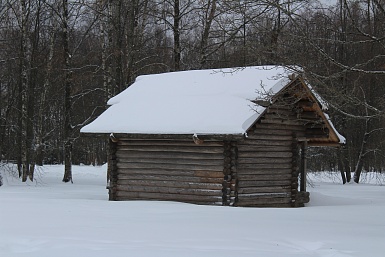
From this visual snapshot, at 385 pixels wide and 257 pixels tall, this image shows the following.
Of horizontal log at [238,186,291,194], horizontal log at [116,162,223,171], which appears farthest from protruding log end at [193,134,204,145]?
horizontal log at [238,186,291,194]

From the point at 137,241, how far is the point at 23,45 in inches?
848

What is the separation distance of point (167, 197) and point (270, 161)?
11.0 ft

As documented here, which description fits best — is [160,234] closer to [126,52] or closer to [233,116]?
[233,116]

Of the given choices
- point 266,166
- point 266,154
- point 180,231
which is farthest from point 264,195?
point 180,231

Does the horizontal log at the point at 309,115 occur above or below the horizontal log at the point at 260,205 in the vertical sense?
above

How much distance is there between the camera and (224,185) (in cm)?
1502

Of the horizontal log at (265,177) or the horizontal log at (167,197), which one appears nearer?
the horizontal log at (167,197)

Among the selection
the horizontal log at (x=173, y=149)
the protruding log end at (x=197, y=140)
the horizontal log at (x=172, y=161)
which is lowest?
the horizontal log at (x=172, y=161)

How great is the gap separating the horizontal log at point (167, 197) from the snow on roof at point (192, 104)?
6.86ft

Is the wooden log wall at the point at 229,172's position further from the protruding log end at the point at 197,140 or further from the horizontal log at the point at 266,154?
the protruding log end at the point at 197,140

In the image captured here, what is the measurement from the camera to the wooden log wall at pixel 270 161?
1548cm

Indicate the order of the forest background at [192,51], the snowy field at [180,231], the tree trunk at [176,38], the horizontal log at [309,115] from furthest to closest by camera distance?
the tree trunk at [176,38], the horizontal log at [309,115], the forest background at [192,51], the snowy field at [180,231]

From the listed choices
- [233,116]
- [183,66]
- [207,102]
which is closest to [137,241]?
[233,116]

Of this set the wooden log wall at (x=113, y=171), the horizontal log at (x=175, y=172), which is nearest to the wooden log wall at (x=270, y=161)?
the horizontal log at (x=175, y=172)
